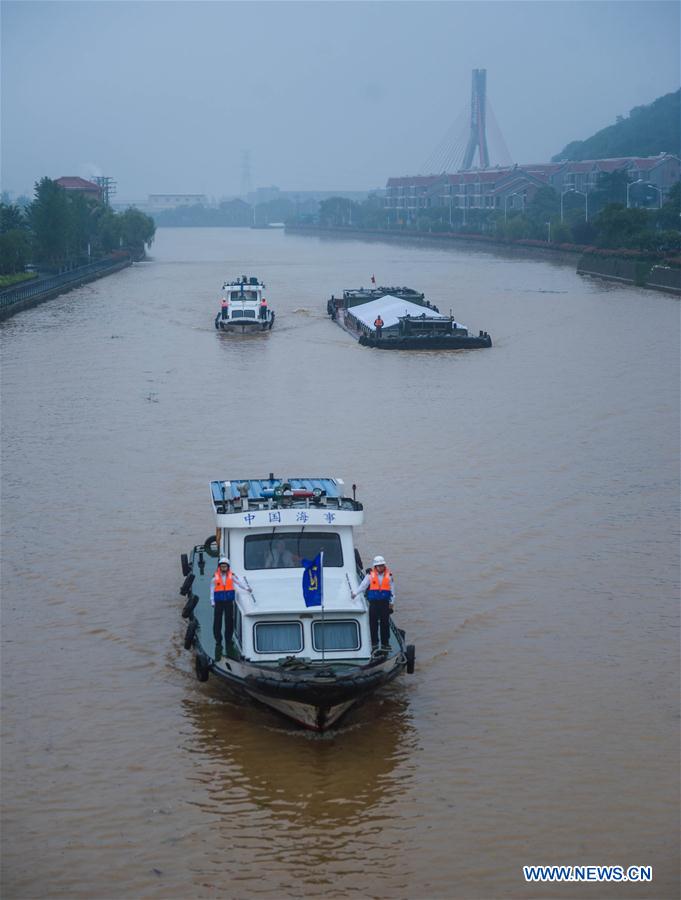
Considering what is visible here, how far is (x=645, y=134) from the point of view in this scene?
16175 cm

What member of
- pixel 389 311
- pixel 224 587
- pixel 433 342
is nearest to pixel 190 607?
pixel 224 587

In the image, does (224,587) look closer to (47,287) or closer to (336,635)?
(336,635)

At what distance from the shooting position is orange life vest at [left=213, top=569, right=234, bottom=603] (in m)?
12.1

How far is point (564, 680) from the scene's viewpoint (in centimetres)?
1331

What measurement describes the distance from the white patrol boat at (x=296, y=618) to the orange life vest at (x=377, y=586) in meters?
0.14

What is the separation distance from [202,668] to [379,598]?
1.93 meters

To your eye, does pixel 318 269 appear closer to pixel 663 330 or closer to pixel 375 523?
pixel 663 330

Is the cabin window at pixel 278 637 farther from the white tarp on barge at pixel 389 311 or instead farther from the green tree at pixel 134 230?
the green tree at pixel 134 230

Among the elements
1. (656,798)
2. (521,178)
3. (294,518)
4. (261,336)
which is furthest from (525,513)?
(521,178)

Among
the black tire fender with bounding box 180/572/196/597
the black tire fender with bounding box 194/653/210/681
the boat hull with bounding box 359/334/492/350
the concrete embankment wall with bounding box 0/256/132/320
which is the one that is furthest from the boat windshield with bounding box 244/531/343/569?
the concrete embankment wall with bounding box 0/256/132/320

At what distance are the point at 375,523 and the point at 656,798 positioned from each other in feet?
27.7

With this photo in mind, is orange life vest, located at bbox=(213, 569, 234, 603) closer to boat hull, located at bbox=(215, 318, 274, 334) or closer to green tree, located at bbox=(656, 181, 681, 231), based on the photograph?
boat hull, located at bbox=(215, 318, 274, 334)

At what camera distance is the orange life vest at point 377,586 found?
12.1 meters

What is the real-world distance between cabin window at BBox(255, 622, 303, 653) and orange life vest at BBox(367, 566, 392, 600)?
0.75 metres
